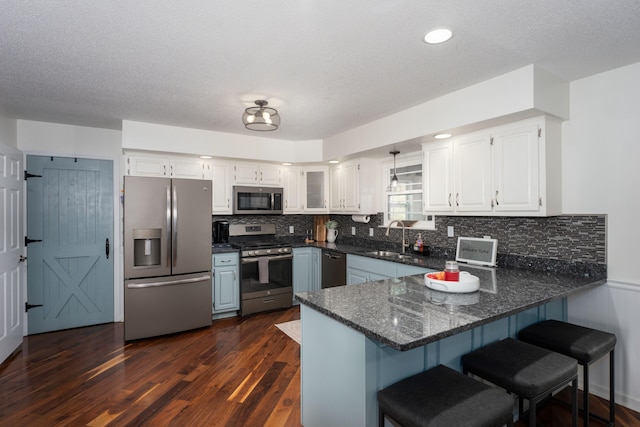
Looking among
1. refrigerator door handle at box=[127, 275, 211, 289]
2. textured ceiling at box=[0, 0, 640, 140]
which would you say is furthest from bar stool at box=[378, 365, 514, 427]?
refrigerator door handle at box=[127, 275, 211, 289]

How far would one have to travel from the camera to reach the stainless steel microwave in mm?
4375

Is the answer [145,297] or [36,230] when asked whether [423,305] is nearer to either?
[145,297]

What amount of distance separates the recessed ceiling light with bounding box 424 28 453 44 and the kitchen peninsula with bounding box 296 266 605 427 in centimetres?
148

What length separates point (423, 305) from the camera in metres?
1.75

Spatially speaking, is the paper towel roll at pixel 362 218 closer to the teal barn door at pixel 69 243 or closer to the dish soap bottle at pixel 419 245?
the dish soap bottle at pixel 419 245

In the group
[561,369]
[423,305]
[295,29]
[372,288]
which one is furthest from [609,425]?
[295,29]

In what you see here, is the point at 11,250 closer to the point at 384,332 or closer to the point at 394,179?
the point at 384,332

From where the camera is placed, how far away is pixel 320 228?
5.14 metres

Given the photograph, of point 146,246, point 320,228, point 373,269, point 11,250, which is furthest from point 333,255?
point 11,250

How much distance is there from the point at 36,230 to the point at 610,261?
5383 millimetres

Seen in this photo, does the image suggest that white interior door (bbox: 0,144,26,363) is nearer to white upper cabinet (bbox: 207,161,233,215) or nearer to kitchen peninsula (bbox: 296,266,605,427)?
white upper cabinet (bbox: 207,161,233,215)

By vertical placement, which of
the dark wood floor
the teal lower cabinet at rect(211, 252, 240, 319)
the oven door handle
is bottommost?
the dark wood floor

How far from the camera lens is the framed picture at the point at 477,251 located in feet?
9.58

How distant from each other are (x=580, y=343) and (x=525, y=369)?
0.63 metres
